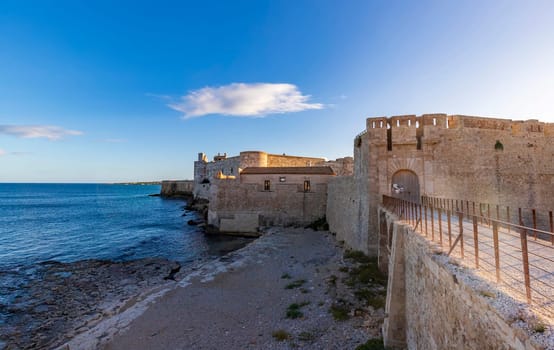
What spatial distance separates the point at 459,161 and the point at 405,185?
305cm

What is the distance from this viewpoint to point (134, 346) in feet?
28.5

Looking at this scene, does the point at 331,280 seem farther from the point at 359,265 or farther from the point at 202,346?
the point at 202,346

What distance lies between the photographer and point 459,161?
13.3 metres

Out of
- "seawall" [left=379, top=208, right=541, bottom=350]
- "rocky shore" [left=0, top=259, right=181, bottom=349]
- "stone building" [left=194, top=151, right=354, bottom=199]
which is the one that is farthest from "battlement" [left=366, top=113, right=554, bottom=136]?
"stone building" [left=194, top=151, right=354, bottom=199]

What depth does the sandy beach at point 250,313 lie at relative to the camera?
8531 millimetres

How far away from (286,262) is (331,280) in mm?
4598

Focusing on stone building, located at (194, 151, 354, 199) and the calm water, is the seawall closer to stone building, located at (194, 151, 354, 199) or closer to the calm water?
the calm water

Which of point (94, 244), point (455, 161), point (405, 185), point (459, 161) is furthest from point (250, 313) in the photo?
point (94, 244)

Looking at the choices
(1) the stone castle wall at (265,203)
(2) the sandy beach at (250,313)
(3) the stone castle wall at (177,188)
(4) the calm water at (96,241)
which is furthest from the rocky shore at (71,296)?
(3) the stone castle wall at (177,188)

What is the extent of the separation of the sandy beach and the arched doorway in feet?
16.1

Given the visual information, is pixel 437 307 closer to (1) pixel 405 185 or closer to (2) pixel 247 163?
(1) pixel 405 185

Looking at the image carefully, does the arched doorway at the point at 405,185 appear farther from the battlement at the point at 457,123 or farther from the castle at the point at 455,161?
the battlement at the point at 457,123

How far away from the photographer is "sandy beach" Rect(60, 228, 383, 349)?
28.0 feet

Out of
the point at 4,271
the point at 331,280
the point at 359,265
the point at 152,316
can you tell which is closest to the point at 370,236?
the point at 359,265
